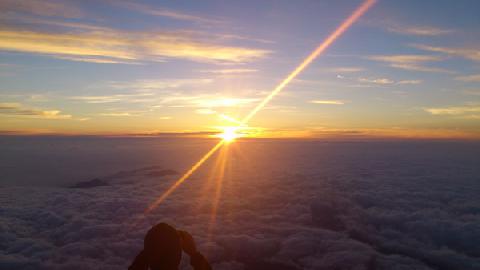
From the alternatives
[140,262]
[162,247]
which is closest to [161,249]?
[162,247]

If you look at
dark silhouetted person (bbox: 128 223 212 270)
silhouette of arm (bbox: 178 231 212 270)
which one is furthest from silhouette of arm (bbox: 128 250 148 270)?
silhouette of arm (bbox: 178 231 212 270)

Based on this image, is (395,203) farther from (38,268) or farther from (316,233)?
(38,268)

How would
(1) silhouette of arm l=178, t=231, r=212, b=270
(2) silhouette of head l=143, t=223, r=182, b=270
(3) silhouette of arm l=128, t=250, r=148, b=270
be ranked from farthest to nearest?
(1) silhouette of arm l=178, t=231, r=212, b=270, (2) silhouette of head l=143, t=223, r=182, b=270, (3) silhouette of arm l=128, t=250, r=148, b=270

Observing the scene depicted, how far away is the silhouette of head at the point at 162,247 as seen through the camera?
3330 mm

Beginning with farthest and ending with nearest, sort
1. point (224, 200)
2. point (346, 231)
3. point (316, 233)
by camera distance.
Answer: point (224, 200), point (346, 231), point (316, 233)

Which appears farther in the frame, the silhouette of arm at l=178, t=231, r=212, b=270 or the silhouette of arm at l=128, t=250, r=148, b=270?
the silhouette of arm at l=178, t=231, r=212, b=270

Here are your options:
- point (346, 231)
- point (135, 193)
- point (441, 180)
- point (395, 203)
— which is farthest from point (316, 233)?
point (441, 180)

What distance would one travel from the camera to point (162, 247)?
3359mm

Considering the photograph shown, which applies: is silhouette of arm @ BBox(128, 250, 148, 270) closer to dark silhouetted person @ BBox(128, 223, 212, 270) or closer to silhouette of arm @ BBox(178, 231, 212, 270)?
dark silhouetted person @ BBox(128, 223, 212, 270)

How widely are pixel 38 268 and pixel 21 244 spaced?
8.65 meters

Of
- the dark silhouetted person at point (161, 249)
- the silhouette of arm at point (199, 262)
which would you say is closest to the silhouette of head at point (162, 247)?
the dark silhouetted person at point (161, 249)

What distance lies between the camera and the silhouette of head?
131 inches

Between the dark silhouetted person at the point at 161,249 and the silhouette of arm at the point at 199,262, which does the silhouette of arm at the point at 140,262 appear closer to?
the dark silhouetted person at the point at 161,249

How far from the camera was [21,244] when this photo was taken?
36500 millimetres
